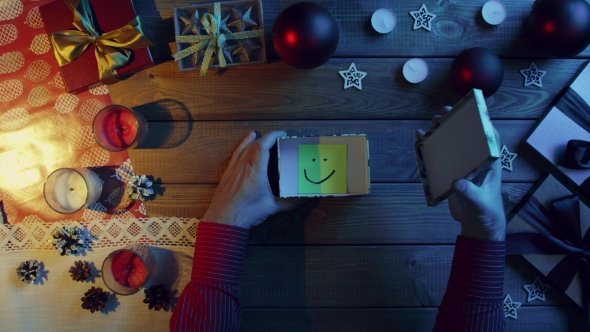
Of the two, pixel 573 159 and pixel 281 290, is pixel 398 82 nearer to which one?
pixel 573 159

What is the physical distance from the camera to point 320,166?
1.29 meters

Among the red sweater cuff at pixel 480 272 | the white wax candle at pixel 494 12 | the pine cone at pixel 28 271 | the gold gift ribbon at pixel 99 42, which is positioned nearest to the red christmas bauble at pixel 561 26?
the white wax candle at pixel 494 12

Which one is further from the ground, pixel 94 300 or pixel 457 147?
pixel 457 147

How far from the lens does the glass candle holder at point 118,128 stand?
133 centimetres

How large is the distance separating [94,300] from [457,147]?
127 centimetres

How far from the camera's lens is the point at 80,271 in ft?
Result: 4.64

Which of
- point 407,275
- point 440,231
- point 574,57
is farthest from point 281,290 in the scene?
point 574,57

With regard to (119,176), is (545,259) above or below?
below

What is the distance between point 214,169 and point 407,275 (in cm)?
77

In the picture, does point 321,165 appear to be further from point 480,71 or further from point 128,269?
point 128,269

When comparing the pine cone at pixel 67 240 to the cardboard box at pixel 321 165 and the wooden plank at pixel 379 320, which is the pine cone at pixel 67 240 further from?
the cardboard box at pixel 321 165

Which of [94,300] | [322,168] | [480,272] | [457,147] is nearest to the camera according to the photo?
[457,147]

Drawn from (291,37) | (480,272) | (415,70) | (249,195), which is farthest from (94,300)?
(415,70)

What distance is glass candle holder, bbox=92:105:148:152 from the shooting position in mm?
1335
